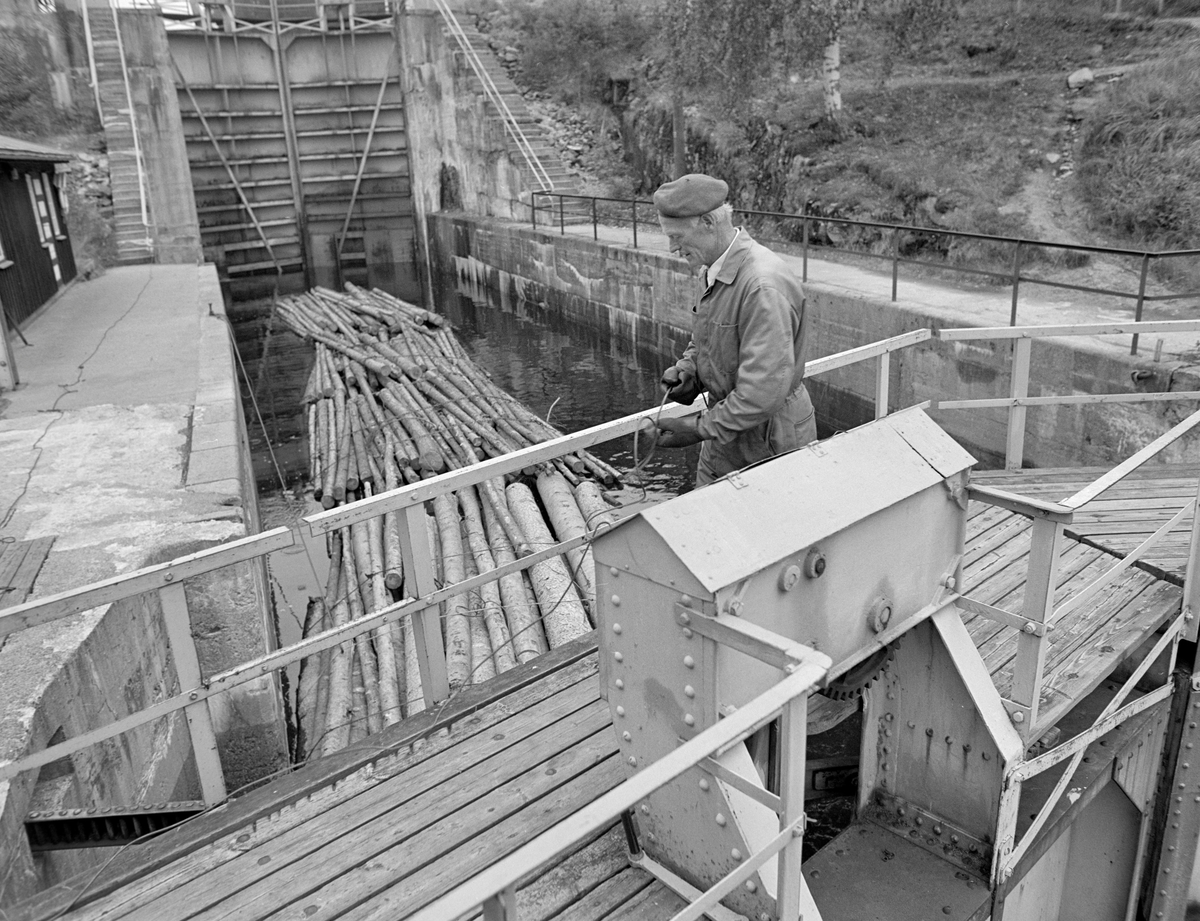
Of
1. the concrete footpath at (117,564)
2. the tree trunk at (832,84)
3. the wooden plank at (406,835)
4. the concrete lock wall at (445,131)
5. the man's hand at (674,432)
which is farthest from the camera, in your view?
the concrete lock wall at (445,131)

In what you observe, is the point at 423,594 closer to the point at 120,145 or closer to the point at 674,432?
the point at 674,432

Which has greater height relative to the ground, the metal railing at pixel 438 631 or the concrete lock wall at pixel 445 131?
the concrete lock wall at pixel 445 131

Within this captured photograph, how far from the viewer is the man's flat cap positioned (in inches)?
123

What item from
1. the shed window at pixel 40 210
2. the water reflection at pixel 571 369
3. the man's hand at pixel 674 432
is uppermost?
the shed window at pixel 40 210

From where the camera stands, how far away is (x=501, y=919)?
1699 millimetres

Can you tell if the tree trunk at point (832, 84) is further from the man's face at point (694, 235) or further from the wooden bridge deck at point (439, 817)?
the man's face at point (694, 235)

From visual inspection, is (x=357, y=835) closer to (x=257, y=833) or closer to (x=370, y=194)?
(x=257, y=833)

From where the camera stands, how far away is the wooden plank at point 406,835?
2.75 m

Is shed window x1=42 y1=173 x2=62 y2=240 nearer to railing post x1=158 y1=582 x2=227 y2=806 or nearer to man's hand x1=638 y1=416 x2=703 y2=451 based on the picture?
railing post x1=158 y1=582 x2=227 y2=806

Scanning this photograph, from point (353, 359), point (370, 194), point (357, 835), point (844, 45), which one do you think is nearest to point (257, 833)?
point (357, 835)

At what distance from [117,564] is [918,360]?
8663 mm

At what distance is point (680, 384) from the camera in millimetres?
3629

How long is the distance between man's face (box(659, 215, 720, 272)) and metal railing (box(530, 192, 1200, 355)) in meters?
5.97

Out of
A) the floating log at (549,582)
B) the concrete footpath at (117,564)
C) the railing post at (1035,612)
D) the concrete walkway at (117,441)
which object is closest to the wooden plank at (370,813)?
the concrete footpath at (117,564)
